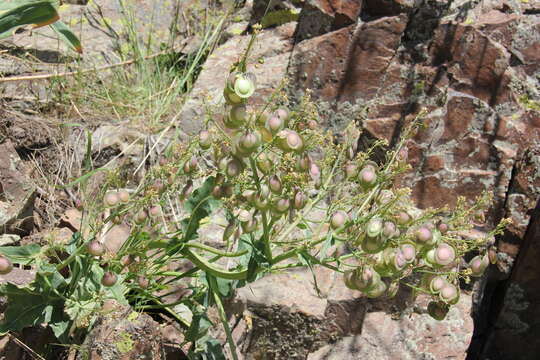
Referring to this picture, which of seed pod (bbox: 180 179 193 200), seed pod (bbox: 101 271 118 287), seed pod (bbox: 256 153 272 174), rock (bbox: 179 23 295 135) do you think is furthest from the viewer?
rock (bbox: 179 23 295 135)

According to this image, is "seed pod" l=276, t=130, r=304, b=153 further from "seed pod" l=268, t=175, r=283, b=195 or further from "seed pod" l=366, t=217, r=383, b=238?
"seed pod" l=366, t=217, r=383, b=238

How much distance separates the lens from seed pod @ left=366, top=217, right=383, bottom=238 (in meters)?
1.66

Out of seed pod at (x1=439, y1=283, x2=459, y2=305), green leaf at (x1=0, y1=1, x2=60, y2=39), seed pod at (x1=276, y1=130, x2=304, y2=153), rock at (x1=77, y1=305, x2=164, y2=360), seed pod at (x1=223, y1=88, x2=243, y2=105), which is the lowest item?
rock at (x1=77, y1=305, x2=164, y2=360)

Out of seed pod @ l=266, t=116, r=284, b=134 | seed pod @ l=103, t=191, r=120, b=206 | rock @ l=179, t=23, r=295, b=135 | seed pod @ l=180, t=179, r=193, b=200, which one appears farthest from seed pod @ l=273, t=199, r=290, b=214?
rock @ l=179, t=23, r=295, b=135

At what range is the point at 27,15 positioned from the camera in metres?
2.29

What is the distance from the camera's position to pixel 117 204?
2.01m

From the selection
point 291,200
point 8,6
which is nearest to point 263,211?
point 291,200

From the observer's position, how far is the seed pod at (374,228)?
65.2 inches

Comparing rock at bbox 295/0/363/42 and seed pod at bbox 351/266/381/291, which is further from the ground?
rock at bbox 295/0/363/42

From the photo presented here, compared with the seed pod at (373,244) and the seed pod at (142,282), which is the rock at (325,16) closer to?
the seed pod at (142,282)

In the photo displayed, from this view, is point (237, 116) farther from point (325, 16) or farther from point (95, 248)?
point (325, 16)

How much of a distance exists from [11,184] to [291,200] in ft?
4.91

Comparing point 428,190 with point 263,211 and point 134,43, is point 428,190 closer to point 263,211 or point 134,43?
point 263,211

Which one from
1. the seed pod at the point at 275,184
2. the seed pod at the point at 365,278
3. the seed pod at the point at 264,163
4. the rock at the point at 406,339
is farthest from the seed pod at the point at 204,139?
the rock at the point at 406,339
